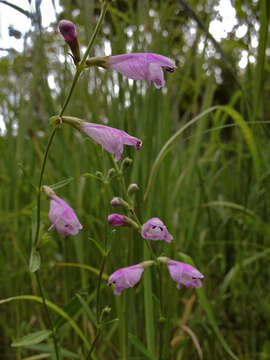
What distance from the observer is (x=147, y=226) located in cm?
67

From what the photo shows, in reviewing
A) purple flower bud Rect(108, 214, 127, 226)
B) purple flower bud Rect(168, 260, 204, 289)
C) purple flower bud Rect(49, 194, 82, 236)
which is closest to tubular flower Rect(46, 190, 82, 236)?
purple flower bud Rect(49, 194, 82, 236)

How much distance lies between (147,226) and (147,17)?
837 millimetres

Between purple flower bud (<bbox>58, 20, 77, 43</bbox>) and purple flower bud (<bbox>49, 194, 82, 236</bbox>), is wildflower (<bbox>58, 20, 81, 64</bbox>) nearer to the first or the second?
purple flower bud (<bbox>58, 20, 77, 43</bbox>)

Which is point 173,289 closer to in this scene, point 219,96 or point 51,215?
point 51,215

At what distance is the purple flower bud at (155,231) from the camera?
0.65 meters

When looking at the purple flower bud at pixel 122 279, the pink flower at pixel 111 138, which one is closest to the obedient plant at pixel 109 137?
the pink flower at pixel 111 138

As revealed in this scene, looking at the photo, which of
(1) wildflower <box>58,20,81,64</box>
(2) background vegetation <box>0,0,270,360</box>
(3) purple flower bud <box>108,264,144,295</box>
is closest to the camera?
(1) wildflower <box>58,20,81,64</box>

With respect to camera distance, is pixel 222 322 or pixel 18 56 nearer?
pixel 222 322

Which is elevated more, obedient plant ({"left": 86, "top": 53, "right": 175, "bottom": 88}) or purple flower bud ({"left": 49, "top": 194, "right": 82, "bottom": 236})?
obedient plant ({"left": 86, "top": 53, "right": 175, "bottom": 88})

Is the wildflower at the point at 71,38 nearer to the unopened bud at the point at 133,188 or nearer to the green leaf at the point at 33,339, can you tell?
the unopened bud at the point at 133,188

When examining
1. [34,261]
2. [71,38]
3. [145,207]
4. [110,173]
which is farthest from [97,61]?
[145,207]

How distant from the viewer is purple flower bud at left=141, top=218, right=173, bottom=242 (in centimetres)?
65

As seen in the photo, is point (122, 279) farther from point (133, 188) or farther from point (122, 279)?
point (133, 188)

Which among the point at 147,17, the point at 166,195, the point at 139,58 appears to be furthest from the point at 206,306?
the point at 147,17
